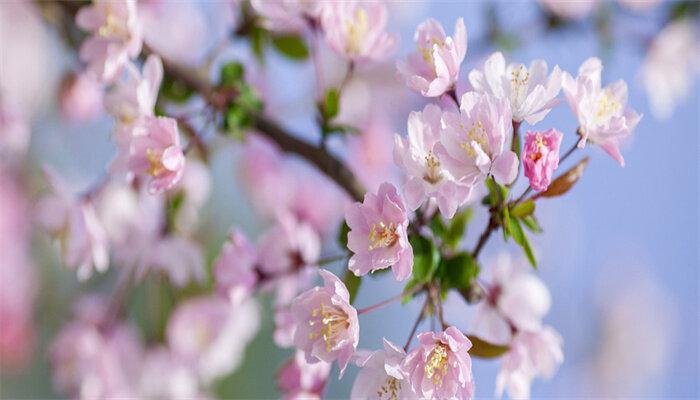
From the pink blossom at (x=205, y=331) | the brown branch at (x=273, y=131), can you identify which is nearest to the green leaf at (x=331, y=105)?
the brown branch at (x=273, y=131)

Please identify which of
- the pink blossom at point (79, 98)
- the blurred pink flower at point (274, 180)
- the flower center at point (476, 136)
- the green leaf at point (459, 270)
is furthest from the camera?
the blurred pink flower at point (274, 180)

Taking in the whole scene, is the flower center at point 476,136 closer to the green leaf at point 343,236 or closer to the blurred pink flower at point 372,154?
the green leaf at point 343,236

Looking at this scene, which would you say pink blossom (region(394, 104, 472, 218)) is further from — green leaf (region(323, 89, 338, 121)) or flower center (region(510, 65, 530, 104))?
green leaf (region(323, 89, 338, 121))

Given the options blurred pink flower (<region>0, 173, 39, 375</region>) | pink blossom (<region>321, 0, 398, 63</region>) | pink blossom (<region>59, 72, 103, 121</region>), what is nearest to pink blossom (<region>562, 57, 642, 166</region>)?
pink blossom (<region>321, 0, 398, 63</region>)

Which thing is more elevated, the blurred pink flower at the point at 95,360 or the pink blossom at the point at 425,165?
the pink blossom at the point at 425,165

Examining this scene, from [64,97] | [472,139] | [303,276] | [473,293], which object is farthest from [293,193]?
[472,139]

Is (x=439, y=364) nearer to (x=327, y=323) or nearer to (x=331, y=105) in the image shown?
(x=327, y=323)
